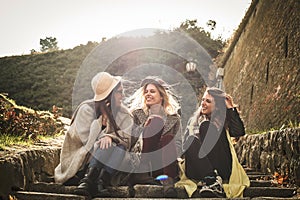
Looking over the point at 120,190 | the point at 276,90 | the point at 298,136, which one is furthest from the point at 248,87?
the point at 120,190

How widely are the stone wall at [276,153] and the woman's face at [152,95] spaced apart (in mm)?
1262

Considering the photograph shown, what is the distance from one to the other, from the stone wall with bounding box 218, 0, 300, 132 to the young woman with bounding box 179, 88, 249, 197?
1321 millimetres

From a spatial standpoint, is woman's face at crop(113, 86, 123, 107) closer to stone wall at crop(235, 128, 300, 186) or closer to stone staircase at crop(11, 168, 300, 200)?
stone staircase at crop(11, 168, 300, 200)

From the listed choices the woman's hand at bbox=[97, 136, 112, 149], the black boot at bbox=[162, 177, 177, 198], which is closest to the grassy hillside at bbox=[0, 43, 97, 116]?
the woman's hand at bbox=[97, 136, 112, 149]

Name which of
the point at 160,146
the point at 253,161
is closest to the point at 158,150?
the point at 160,146

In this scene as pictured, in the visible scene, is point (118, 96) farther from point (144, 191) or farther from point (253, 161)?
point (253, 161)

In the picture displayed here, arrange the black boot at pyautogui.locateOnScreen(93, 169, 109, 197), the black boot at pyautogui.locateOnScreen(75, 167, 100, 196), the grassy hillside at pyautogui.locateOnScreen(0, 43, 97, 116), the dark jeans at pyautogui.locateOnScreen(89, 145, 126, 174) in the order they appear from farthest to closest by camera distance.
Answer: the grassy hillside at pyautogui.locateOnScreen(0, 43, 97, 116)
the dark jeans at pyautogui.locateOnScreen(89, 145, 126, 174)
the black boot at pyautogui.locateOnScreen(93, 169, 109, 197)
the black boot at pyautogui.locateOnScreen(75, 167, 100, 196)

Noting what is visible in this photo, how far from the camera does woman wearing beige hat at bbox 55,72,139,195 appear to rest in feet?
10.3

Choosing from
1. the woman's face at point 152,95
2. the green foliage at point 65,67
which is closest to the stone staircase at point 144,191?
the woman's face at point 152,95

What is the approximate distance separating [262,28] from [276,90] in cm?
253

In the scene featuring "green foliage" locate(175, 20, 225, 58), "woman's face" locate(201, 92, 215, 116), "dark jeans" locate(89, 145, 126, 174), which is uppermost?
"green foliage" locate(175, 20, 225, 58)

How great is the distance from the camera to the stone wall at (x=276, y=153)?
331 centimetres

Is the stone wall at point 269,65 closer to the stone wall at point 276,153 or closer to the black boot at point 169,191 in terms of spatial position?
the stone wall at point 276,153

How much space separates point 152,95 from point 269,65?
422 centimetres
